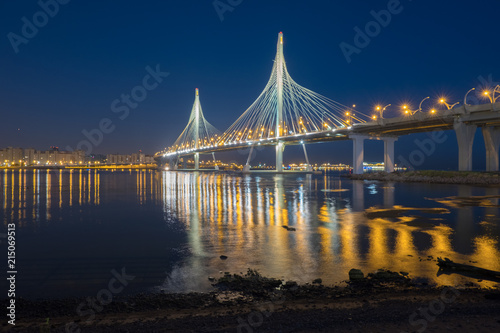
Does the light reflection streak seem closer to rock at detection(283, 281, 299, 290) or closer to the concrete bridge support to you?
rock at detection(283, 281, 299, 290)

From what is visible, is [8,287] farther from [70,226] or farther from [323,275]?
[70,226]

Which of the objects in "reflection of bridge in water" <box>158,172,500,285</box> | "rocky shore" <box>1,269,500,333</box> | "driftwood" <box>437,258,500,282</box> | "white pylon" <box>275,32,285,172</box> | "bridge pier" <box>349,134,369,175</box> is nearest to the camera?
"rocky shore" <box>1,269,500,333</box>

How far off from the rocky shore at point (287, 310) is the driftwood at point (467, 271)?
67cm

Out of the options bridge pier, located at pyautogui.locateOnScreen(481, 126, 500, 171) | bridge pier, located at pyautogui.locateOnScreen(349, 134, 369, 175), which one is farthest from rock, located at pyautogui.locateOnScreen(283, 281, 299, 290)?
bridge pier, located at pyautogui.locateOnScreen(349, 134, 369, 175)

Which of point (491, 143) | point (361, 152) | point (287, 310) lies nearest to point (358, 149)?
point (361, 152)

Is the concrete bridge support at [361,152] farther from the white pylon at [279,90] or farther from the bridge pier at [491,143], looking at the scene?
the bridge pier at [491,143]

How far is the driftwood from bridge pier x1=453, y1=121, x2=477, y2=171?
130 ft

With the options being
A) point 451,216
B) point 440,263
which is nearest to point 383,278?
point 440,263

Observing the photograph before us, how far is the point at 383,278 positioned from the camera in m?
6.02

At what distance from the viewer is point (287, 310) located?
186 inches

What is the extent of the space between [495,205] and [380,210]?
6162 millimetres

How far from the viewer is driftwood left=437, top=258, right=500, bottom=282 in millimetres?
6083

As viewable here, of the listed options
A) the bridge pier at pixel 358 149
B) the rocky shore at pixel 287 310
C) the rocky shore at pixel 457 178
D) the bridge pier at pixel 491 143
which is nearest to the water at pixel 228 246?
the rocky shore at pixel 287 310

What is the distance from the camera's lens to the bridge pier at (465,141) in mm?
40031
